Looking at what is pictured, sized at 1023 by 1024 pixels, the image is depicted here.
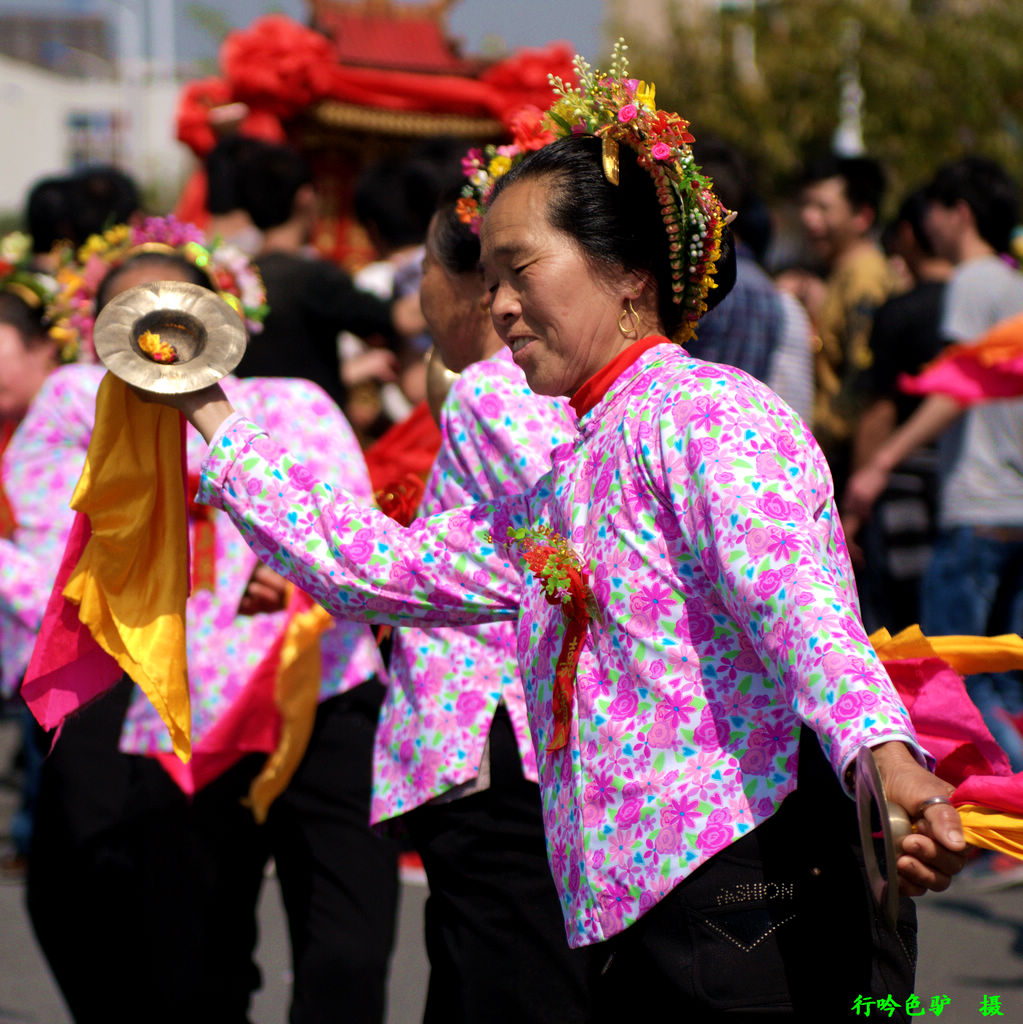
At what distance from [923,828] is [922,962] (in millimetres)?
3161

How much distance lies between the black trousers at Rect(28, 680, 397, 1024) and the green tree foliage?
9.70 metres

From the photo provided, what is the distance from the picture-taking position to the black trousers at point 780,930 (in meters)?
1.81

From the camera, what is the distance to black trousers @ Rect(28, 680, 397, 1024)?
329 cm

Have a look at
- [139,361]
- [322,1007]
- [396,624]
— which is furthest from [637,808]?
[322,1007]

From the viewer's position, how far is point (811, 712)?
5.25 ft

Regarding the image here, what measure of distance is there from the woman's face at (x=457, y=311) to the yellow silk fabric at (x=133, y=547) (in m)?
0.61

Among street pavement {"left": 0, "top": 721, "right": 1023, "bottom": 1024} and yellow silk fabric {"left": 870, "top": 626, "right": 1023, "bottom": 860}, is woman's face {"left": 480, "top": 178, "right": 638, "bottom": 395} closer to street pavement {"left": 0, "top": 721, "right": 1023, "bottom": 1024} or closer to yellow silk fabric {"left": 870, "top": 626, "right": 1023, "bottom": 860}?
yellow silk fabric {"left": 870, "top": 626, "right": 1023, "bottom": 860}

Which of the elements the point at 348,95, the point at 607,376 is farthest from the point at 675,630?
the point at 348,95

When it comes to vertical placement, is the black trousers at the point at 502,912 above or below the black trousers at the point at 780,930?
below

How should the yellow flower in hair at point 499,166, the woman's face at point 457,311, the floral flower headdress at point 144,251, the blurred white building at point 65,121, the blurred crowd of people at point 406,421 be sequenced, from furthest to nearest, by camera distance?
the blurred white building at point 65,121
the floral flower headdress at point 144,251
the blurred crowd of people at point 406,421
the woman's face at point 457,311
the yellow flower in hair at point 499,166

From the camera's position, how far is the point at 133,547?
2404 millimetres

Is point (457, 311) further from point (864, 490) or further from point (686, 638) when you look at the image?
point (864, 490)

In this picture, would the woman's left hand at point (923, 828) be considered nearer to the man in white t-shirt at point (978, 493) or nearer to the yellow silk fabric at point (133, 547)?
the yellow silk fabric at point (133, 547)

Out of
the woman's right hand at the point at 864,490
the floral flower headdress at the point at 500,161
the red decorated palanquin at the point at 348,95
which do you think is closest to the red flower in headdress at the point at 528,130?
the floral flower headdress at the point at 500,161
